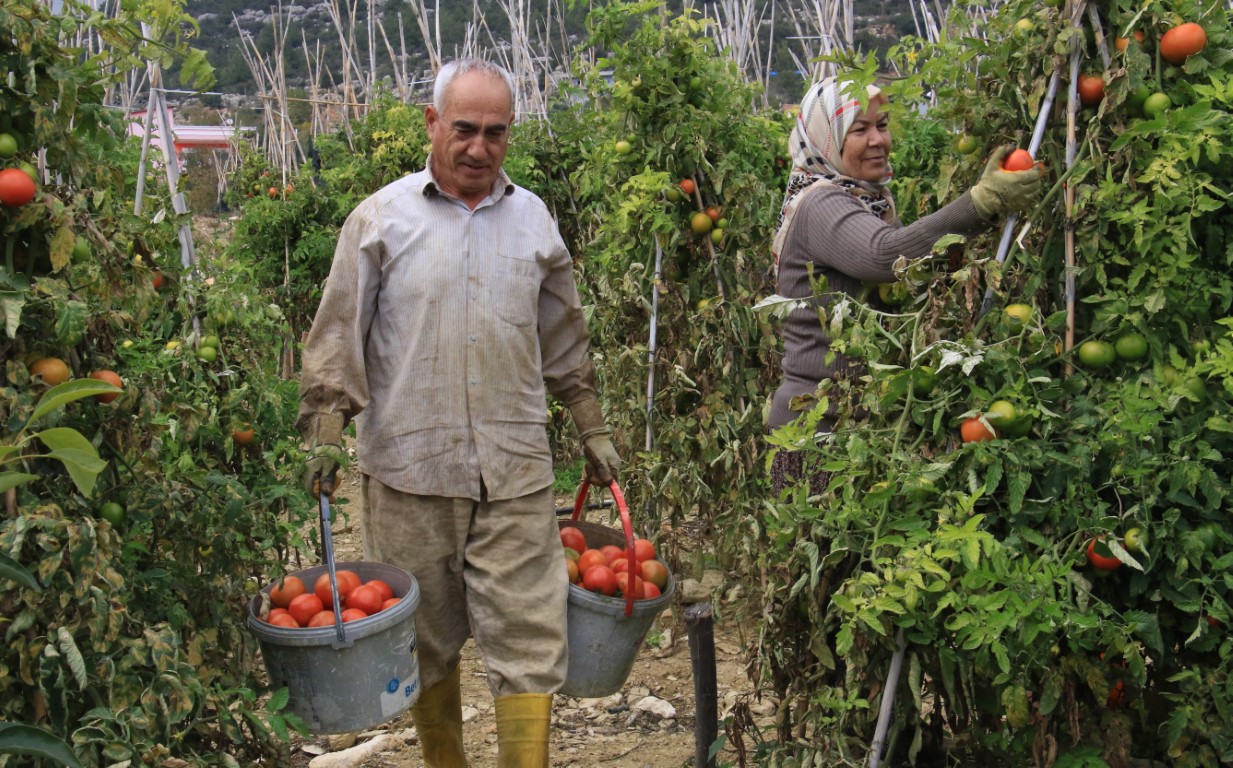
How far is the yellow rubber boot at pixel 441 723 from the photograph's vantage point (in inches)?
124

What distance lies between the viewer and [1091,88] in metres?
2.29

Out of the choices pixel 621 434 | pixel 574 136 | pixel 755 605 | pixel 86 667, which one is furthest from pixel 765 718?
pixel 574 136

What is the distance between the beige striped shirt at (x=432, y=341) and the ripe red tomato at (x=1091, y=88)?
135 centimetres

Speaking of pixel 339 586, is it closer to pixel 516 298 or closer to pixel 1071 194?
pixel 516 298

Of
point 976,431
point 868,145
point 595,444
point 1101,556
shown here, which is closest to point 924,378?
point 976,431

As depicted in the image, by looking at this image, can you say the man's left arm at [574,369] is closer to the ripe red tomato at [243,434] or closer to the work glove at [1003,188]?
the ripe red tomato at [243,434]

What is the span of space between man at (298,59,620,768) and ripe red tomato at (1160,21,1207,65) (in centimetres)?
145

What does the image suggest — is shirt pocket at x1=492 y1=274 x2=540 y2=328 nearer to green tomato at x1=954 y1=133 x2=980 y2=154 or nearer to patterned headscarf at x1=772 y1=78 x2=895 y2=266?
patterned headscarf at x1=772 y1=78 x2=895 y2=266

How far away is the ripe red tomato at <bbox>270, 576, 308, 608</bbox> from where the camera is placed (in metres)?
2.75

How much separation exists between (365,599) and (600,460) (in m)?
0.81

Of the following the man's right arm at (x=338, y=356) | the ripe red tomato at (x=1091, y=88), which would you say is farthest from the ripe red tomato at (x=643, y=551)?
the ripe red tomato at (x=1091, y=88)

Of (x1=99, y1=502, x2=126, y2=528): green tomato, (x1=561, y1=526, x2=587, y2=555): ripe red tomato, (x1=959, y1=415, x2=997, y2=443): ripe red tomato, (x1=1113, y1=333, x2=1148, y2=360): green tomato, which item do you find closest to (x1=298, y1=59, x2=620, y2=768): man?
(x1=561, y1=526, x2=587, y2=555): ripe red tomato

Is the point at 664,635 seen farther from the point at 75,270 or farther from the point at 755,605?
the point at 75,270

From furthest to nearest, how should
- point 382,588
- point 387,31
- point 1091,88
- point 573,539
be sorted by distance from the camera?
point 387,31 < point 573,539 < point 382,588 < point 1091,88
